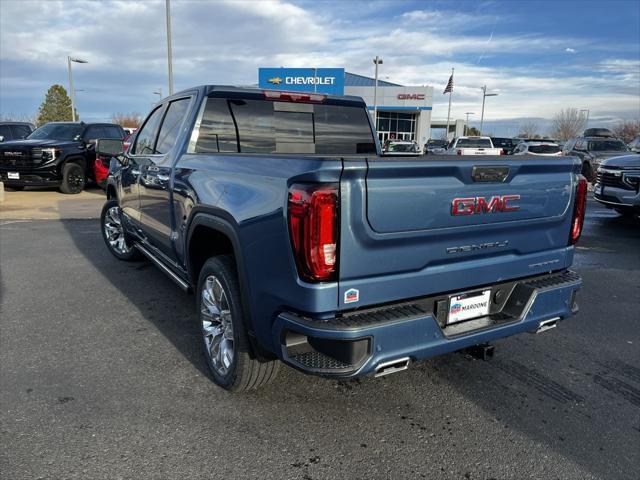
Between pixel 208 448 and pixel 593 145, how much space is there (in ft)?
65.9

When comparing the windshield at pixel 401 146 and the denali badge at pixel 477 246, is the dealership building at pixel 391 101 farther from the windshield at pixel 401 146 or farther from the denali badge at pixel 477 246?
the denali badge at pixel 477 246

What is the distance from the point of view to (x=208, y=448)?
8.57ft

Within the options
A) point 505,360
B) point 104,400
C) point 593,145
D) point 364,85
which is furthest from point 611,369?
point 364,85

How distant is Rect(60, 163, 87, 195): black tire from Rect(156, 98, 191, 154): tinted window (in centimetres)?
1033

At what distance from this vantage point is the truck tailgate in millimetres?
2314

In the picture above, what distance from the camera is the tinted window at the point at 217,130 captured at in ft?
12.9

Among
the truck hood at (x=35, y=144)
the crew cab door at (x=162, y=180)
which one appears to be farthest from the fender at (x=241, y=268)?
the truck hood at (x=35, y=144)

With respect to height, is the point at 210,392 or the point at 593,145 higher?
the point at 593,145

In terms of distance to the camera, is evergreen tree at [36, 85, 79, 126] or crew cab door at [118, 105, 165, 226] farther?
evergreen tree at [36, 85, 79, 126]

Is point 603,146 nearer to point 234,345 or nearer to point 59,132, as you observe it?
point 59,132

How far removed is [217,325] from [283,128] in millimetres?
1901

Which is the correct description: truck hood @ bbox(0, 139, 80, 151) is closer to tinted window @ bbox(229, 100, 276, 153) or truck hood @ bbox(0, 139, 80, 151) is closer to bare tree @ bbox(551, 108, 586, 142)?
tinted window @ bbox(229, 100, 276, 153)

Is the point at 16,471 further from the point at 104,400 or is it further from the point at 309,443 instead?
the point at 309,443

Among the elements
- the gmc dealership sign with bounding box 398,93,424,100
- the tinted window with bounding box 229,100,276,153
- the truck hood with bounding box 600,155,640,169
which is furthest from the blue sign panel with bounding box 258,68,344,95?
the tinted window with bounding box 229,100,276,153
